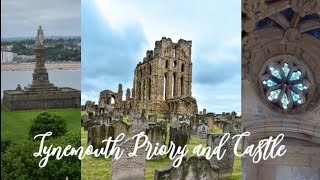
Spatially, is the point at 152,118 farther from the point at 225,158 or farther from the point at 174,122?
the point at 225,158

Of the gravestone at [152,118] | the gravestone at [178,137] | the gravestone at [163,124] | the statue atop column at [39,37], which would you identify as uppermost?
the statue atop column at [39,37]

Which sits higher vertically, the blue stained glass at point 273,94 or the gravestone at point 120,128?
the blue stained glass at point 273,94

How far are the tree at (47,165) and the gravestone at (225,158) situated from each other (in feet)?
4.80

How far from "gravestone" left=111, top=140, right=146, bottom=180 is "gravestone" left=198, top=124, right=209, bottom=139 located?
1.55m

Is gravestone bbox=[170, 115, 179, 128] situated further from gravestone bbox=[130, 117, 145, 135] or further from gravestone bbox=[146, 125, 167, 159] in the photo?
gravestone bbox=[130, 117, 145, 135]

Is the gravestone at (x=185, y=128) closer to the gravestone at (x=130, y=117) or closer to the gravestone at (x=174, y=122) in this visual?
the gravestone at (x=174, y=122)

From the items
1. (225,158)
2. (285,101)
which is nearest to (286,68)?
(285,101)

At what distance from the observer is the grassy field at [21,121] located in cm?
497

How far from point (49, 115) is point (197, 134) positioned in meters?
2.32

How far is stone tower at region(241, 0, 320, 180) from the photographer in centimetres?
609

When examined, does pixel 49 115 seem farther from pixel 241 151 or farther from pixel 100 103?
pixel 241 151

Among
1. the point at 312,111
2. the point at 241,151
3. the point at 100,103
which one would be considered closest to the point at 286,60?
the point at 312,111

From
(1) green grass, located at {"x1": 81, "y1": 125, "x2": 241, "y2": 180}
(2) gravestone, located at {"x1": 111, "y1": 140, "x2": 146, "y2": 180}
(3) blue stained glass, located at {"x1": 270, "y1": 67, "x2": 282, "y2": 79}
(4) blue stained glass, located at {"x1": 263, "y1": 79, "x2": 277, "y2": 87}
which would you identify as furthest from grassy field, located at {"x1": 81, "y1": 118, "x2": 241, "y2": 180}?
(3) blue stained glass, located at {"x1": 270, "y1": 67, "x2": 282, "y2": 79}

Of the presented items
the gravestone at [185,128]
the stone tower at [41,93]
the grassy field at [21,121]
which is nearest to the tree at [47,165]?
the grassy field at [21,121]
